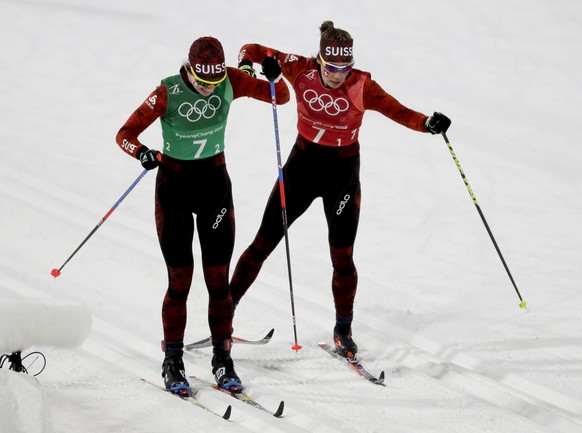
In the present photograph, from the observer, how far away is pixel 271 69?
203 inches

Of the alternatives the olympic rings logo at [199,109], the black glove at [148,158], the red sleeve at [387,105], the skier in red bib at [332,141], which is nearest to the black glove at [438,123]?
the skier in red bib at [332,141]

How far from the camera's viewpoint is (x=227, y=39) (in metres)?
10.9

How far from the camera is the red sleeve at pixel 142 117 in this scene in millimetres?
4742

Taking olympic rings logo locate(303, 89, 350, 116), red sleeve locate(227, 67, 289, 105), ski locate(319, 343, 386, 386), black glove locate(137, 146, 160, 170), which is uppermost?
olympic rings logo locate(303, 89, 350, 116)

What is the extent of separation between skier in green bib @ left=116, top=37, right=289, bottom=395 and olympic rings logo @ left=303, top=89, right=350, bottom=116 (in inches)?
5.7

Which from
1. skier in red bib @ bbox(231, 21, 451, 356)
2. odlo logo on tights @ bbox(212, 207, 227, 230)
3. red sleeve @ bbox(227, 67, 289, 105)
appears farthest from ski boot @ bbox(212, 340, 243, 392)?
red sleeve @ bbox(227, 67, 289, 105)

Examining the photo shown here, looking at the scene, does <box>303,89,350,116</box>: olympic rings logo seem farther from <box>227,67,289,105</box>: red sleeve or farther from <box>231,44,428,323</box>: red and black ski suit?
<box>227,67,289,105</box>: red sleeve

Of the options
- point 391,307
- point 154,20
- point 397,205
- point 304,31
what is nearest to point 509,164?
point 397,205

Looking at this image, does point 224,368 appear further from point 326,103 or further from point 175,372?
point 326,103

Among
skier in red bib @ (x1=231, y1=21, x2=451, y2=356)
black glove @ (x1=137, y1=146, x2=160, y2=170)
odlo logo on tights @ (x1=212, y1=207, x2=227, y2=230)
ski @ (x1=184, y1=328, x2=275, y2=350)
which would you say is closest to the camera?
black glove @ (x1=137, y1=146, x2=160, y2=170)

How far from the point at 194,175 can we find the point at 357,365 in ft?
5.60

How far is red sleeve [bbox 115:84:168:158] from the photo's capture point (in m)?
4.74

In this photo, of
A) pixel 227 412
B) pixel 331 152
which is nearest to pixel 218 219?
pixel 331 152

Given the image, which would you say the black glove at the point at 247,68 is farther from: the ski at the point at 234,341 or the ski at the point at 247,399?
the ski at the point at 247,399
